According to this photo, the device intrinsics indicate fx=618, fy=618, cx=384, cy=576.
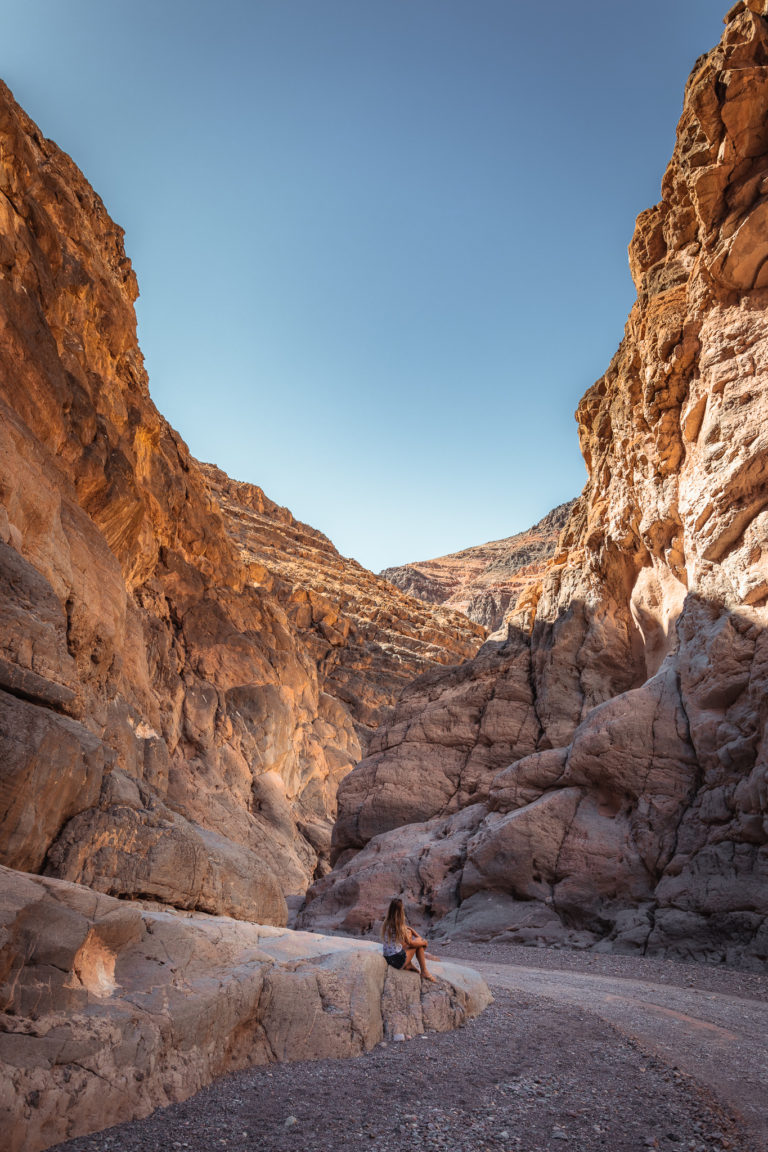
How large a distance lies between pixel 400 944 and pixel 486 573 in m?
136

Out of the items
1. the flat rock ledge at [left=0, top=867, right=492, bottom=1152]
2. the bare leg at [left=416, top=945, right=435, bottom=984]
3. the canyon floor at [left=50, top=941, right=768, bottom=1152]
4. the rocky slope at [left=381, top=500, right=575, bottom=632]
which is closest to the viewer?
the flat rock ledge at [left=0, top=867, right=492, bottom=1152]

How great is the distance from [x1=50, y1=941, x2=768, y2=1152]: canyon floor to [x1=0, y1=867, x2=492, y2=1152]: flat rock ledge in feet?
0.62

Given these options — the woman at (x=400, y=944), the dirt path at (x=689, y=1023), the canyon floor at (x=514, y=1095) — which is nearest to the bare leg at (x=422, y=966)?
the woman at (x=400, y=944)

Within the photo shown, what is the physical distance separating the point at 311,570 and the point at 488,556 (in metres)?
88.4

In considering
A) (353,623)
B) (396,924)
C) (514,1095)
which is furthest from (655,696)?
(353,623)

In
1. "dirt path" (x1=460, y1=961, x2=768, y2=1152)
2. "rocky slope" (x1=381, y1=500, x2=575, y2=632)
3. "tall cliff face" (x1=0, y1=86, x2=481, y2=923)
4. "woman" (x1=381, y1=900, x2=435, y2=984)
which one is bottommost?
"dirt path" (x1=460, y1=961, x2=768, y2=1152)

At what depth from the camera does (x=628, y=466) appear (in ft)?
77.8

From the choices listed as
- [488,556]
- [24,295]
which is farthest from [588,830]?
[488,556]

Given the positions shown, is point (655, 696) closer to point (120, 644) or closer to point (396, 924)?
point (396, 924)

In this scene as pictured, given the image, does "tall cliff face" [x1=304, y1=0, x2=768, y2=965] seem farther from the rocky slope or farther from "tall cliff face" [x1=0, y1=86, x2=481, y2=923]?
the rocky slope

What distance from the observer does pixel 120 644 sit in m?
18.6

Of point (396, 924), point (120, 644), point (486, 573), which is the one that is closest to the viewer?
point (396, 924)

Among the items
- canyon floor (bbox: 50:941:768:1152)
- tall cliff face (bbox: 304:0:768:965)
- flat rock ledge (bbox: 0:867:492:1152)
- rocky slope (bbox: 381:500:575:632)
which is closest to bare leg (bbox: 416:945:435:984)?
flat rock ledge (bbox: 0:867:492:1152)

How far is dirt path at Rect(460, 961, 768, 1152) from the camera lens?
5516mm
